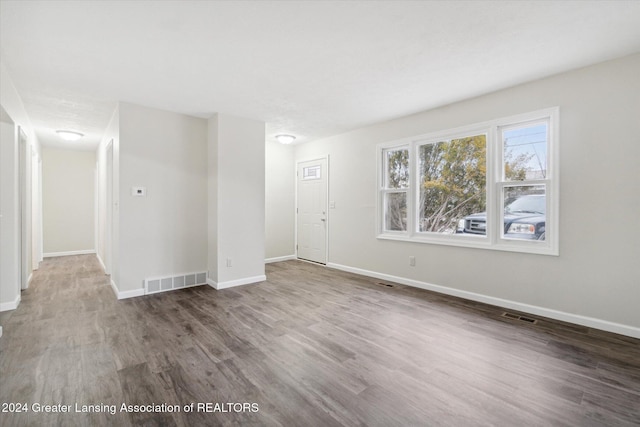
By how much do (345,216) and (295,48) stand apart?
337 centimetres

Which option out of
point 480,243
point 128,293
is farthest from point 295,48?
point 128,293

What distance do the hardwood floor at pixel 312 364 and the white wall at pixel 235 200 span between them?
2.73ft

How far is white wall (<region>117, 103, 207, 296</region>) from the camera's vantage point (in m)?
3.85

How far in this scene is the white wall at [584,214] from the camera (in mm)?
2719

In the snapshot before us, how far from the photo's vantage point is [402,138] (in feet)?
14.9

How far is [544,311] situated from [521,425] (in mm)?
2064

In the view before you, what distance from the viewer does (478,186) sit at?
3781mm

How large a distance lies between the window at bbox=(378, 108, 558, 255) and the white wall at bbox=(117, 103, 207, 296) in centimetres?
298

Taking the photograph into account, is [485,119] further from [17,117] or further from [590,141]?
[17,117]

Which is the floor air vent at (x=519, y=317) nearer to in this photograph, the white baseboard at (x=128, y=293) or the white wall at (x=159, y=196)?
the white wall at (x=159, y=196)

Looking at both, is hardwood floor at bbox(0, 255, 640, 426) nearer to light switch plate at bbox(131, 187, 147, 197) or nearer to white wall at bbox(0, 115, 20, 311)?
white wall at bbox(0, 115, 20, 311)

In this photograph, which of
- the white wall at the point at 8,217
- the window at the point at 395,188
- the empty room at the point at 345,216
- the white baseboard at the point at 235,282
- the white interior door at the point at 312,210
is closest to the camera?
the empty room at the point at 345,216

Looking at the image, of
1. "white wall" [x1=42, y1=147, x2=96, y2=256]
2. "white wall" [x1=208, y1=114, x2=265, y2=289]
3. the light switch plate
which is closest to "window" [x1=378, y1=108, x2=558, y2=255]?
"white wall" [x1=208, y1=114, x2=265, y2=289]

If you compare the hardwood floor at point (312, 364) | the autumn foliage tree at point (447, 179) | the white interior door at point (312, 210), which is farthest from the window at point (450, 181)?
the white interior door at point (312, 210)
